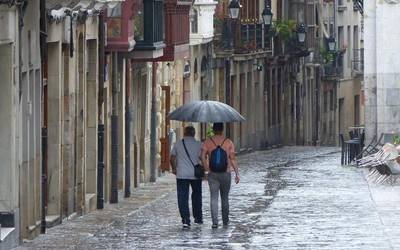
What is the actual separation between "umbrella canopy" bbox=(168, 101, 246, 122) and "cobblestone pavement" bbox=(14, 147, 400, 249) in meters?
1.48

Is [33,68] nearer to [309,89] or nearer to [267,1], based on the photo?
[267,1]

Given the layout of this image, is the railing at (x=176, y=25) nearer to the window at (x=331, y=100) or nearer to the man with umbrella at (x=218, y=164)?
the man with umbrella at (x=218, y=164)

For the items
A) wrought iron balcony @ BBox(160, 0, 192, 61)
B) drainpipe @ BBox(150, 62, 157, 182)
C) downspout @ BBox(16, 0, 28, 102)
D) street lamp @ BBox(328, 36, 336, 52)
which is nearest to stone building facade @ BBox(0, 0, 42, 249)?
downspout @ BBox(16, 0, 28, 102)

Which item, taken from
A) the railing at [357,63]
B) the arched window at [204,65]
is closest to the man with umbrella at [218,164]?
the arched window at [204,65]

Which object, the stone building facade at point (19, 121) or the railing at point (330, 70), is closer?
the stone building facade at point (19, 121)

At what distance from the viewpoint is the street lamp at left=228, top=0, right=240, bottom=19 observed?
49938mm

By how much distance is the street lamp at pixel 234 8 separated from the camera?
49.9 m

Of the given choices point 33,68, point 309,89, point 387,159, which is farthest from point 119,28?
point 309,89

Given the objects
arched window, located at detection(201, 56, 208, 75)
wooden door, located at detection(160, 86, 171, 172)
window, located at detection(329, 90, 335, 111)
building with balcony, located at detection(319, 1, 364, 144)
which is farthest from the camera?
window, located at detection(329, 90, 335, 111)

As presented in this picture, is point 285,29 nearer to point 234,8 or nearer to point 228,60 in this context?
point 228,60

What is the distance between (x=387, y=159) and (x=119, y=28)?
614 centimetres

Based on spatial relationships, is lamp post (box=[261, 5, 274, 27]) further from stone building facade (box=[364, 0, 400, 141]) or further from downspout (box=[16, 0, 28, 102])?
downspout (box=[16, 0, 28, 102])

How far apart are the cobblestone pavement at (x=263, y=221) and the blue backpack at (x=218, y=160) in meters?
0.82

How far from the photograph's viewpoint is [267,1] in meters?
62.2
